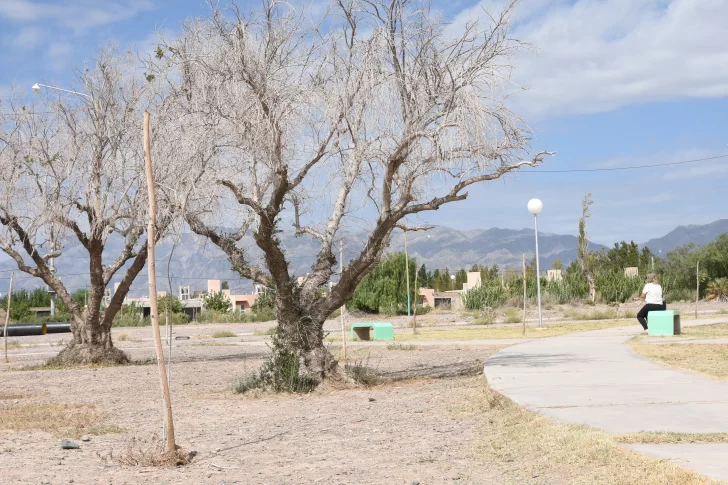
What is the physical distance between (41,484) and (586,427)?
4.81 meters

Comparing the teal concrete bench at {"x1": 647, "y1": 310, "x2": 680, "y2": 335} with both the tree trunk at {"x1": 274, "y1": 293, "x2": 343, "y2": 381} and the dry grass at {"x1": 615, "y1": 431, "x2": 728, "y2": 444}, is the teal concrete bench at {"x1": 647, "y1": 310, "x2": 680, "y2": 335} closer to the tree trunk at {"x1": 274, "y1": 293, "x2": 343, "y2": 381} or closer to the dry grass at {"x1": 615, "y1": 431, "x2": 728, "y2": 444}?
the tree trunk at {"x1": 274, "y1": 293, "x2": 343, "y2": 381}

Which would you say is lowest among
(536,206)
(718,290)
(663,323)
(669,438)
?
(669,438)

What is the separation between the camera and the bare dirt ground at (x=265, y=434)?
8195 millimetres

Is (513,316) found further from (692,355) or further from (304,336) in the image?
(304,336)

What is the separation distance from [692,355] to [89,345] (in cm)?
1307

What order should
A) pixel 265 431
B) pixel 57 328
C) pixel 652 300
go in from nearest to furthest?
1. pixel 265 431
2. pixel 652 300
3. pixel 57 328

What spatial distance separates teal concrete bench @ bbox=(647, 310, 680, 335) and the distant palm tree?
2980 centimetres

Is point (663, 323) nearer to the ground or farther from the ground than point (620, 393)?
farther from the ground

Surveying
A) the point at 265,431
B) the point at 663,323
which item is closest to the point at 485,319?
the point at 663,323

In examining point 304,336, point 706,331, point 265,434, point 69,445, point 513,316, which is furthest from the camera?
point 513,316

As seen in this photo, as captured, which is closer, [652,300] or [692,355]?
[692,355]

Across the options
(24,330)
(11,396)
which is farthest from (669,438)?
(24,330)

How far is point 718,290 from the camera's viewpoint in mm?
50969

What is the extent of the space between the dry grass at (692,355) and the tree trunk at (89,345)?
1171 cm
